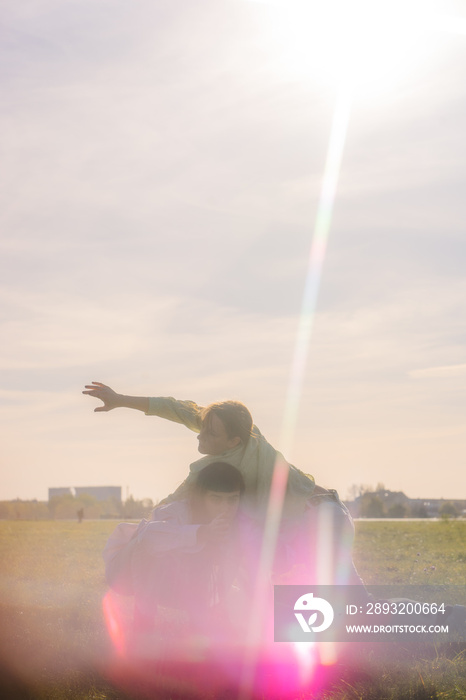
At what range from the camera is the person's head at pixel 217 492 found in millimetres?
6523

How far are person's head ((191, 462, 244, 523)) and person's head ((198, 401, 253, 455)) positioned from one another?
311mm

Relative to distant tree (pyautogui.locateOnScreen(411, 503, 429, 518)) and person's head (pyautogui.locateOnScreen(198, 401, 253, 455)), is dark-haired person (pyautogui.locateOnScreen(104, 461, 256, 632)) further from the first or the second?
distant tree (pyautogui.locateOnScreen(411, 503, 429, 518))

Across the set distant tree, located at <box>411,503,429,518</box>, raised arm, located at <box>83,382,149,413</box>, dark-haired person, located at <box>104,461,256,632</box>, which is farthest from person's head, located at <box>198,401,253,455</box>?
distant tree, located at <box>411,503,429,518</box>

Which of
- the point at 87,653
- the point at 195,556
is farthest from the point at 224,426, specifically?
the point at 87,653

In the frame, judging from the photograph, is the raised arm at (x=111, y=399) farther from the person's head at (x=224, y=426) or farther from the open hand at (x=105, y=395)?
the person's head at (x=224, y=426)

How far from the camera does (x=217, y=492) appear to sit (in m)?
6.52

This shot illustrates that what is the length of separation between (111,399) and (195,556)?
7.22 ft

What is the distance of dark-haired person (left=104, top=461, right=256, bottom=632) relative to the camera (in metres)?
6.39

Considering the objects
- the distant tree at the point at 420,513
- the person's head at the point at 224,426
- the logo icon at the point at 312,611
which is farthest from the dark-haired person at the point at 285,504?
the distant tree at the point at 420,513

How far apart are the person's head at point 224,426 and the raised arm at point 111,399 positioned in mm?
1137

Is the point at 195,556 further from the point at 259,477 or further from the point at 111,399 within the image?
the point at 111,399

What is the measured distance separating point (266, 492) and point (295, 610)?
109 centimetres

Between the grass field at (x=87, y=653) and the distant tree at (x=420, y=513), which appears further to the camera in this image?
the distant tree at (x=420, y=513)

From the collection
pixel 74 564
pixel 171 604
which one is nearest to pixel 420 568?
pixel 74 564
